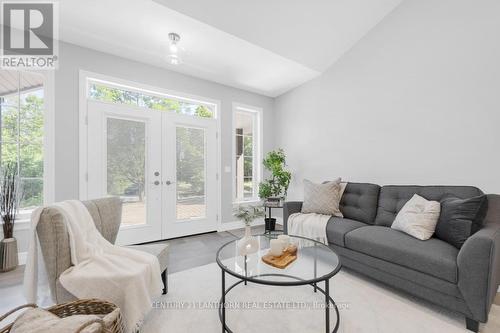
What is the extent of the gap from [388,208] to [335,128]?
1.53m

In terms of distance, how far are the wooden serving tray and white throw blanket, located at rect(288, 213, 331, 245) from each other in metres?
0.91

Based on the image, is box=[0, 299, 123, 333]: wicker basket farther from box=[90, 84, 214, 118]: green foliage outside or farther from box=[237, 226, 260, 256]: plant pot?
Answer: box=[90, 84, 214, 118]: green foliage outside

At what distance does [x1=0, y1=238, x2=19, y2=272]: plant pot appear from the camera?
2.28 m

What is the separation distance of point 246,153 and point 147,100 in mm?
2002

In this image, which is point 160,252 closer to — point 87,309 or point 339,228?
point 87,309

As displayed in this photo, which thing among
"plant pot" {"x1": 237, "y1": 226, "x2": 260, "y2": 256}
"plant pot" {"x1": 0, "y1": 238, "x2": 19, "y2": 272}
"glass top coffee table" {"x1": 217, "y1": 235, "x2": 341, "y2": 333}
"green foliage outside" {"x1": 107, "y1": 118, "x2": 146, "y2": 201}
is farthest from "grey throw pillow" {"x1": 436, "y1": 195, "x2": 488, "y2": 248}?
"plant pot" {"x1": 0, "y1": 238, "x2": 19, "y2": 272}

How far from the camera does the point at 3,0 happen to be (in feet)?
7.14

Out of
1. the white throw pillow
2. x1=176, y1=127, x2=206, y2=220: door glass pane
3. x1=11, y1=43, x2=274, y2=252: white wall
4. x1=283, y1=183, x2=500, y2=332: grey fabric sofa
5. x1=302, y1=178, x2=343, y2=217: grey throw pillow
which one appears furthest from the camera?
x1=176, y1=127, x2=206, y2=220: door glass pane

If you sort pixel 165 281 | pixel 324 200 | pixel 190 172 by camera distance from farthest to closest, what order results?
pixel 190 172, pixel 324 200, pixel 165 281

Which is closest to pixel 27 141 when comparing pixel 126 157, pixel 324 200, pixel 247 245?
pixel 126 157

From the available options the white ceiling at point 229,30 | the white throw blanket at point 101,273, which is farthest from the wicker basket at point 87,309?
the white ceiling at point 229,30

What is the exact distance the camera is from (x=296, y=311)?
5.59 ft

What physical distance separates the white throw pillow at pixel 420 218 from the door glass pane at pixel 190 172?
9.30 ft

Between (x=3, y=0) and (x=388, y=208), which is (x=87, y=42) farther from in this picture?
(x=388, y=208)
